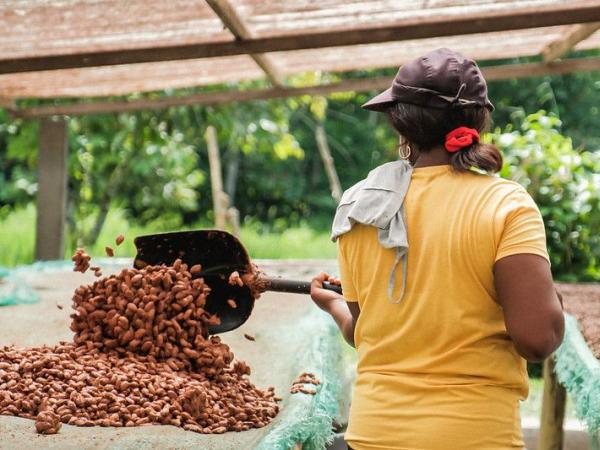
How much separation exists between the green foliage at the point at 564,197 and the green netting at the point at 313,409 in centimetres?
258

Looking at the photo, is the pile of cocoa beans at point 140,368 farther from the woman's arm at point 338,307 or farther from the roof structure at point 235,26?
the roof structure at point 235,26

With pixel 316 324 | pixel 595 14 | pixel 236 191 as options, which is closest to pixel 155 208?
pixel 236 191

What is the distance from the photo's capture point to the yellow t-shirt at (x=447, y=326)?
148 cm

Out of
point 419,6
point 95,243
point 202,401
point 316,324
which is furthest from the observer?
point 95,243

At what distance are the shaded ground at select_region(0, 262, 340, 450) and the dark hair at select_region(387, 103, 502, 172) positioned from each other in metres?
0.97

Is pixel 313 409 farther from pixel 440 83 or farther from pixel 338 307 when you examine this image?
pixel 440 83

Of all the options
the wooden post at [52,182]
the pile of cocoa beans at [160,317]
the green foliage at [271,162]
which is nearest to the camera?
the pile of cocoa beans at [160,317]

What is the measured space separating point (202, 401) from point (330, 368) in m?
0.89

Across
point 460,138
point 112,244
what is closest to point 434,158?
point 460,138

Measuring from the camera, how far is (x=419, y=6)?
3627 mm

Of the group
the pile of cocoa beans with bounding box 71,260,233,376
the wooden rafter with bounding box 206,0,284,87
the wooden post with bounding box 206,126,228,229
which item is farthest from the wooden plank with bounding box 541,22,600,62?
the wooden post with bounding box 206,126,228,229

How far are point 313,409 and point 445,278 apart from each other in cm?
120

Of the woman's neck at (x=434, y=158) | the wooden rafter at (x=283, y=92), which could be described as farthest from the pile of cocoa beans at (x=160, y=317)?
the wooden rafter at (x=283, y=92)

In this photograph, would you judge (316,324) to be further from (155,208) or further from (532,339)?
(155,208)
